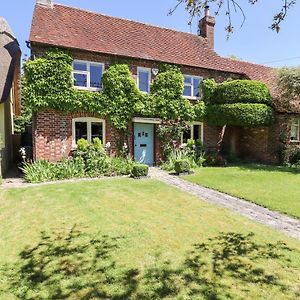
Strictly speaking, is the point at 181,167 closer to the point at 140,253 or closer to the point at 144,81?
the point at 144,81

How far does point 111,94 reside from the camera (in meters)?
14.8

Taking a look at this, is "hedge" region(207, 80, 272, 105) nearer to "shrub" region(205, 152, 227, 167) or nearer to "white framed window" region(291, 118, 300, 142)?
"white framed window" region(291, 118, 300, 142)

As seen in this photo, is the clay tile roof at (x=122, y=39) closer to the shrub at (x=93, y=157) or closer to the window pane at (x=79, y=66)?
the window pane at (x=79, y=66)

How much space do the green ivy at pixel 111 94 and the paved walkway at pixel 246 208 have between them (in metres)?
5.39

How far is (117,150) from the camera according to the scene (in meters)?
15.3

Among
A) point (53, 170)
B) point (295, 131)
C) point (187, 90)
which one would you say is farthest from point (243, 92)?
point (53, 170)

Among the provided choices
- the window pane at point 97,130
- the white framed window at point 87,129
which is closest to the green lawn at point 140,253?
the white framed window at point 87,129

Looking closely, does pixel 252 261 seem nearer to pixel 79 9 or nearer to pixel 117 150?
pixel 117 150

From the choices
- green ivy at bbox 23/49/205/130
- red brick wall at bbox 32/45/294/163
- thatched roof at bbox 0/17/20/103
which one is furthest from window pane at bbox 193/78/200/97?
thatched roof at bbox 0/17/20/103

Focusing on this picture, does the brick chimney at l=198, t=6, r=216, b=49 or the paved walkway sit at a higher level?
the brick chimney at l=198, t=6, r=216, b=49

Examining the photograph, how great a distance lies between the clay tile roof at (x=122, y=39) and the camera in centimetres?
1452

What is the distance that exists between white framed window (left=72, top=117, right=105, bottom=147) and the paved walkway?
512 centimetres

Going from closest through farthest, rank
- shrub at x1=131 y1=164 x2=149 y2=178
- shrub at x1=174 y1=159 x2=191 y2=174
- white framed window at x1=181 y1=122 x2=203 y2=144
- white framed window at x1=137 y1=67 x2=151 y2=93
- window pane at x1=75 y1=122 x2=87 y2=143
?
shrub at x1=131 y1=164 x2=149 y2=178
shrub at x1=174 y1=159 x2=191 y2=174
window pane at x1=75 y1=122 x2=87 y2=143
white framed window at x1=137 y1=67 x2=151 y2=93
white framed window at x1=181 y1=122 x2=203 y2=144

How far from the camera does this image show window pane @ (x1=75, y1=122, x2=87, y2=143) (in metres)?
14.4
